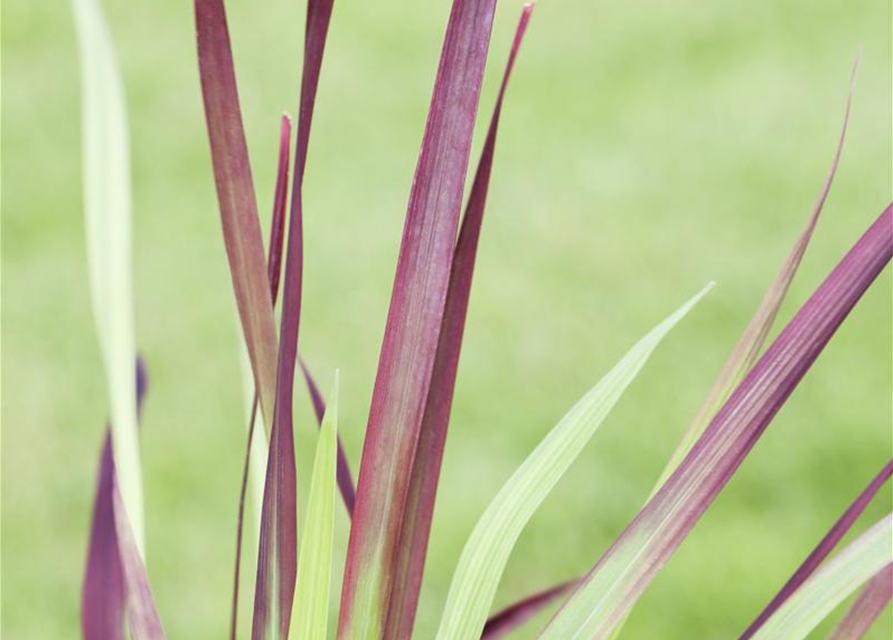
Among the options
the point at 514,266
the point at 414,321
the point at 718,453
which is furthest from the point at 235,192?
the point at 514,266

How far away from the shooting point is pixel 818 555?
1.37 feet

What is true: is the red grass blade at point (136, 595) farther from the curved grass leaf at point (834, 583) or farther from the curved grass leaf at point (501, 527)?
the curved grass leaf at point (834, 583)

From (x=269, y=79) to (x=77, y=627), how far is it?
131 centimetres

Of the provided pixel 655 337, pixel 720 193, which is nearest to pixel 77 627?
pixel 655 337

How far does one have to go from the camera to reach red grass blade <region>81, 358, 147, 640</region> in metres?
0.49

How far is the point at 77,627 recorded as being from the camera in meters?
1.31

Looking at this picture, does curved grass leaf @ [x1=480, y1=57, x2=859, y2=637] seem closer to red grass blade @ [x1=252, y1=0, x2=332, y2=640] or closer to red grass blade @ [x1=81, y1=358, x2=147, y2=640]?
red grass blade @ [x1=252, y1=0, x2=332, y2=640]

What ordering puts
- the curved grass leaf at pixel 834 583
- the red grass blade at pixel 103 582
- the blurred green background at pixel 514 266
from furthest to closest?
the blurred green background at pixel 514 266
the red grass blade at pixel 103 582
the curved grass leaf at pixel 834 583

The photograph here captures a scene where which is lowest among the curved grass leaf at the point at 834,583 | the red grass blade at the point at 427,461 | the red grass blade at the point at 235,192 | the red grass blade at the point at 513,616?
the red grass blade at the point at 513,616

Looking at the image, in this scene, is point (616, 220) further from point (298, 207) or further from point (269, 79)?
point (298, 207)

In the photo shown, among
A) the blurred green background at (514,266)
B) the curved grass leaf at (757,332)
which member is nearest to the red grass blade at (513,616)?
the curved grass leaf at (757,332)

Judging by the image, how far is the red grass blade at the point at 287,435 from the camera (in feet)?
1.16

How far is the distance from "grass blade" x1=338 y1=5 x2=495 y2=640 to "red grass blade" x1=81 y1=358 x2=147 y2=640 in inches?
6.1

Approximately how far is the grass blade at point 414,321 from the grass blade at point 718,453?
0.07 meters
